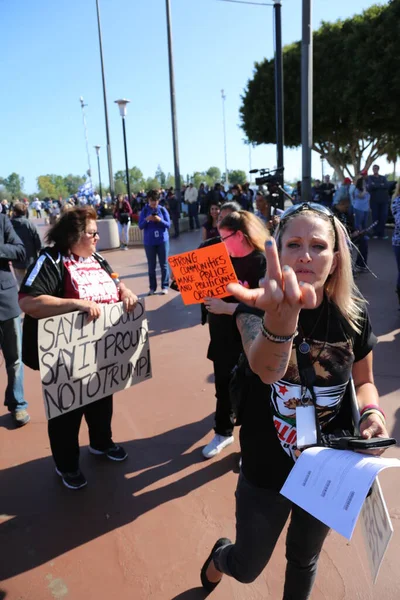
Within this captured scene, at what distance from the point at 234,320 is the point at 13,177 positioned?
143m

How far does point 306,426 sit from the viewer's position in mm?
1538

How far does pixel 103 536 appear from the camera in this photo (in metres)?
2.56

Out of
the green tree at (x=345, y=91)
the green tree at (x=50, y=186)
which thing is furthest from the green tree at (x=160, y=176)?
the green tree at (x=345, y=91)

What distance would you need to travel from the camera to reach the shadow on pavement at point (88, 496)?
253 centimetres

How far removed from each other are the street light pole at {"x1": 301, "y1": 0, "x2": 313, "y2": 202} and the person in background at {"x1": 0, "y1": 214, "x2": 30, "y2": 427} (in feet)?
21.2

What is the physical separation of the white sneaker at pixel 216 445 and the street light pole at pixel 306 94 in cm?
658

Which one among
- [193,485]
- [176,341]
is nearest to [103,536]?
[193,485]

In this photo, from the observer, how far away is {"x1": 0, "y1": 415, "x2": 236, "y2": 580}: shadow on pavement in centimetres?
253

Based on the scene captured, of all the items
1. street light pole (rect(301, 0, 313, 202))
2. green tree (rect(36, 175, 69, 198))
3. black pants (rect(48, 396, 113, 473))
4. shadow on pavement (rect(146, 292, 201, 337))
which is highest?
green tree (rect(36, 175, 69, 198))

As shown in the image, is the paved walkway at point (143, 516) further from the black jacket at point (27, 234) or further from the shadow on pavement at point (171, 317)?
the black jacket at point (27, 234)

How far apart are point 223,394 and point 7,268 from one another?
2.11 m

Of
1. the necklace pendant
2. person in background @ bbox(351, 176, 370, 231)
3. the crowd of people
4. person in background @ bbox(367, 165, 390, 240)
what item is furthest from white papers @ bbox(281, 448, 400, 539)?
person in background @ bbox(367, 165, 390, 240)

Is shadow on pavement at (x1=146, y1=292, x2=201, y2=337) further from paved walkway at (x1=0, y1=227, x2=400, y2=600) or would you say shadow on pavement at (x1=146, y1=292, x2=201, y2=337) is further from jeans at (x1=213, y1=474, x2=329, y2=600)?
jeans at (x1=213, y1=474, x2=329, y2=600)

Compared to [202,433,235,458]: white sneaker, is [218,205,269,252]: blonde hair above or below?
above
